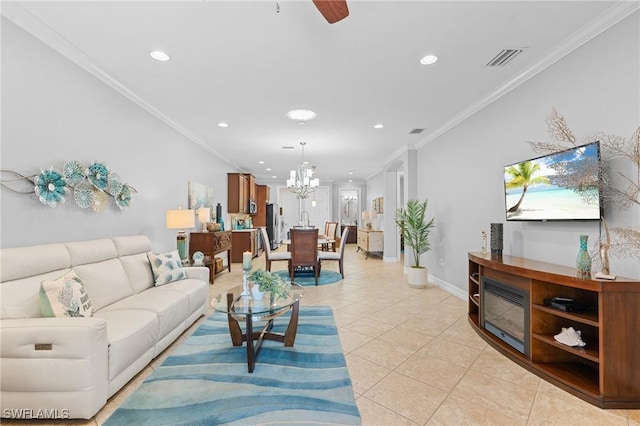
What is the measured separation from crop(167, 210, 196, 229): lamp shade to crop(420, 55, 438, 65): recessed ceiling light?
3.51 m

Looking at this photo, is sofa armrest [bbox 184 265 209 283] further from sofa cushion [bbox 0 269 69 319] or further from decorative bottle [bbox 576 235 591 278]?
decorative bottle [bbox 576 235 591 278]

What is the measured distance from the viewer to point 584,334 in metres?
2.22

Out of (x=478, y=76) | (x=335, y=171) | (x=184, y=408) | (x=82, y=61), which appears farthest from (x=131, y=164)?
(x=335, y=171)

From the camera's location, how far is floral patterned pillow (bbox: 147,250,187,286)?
3.25 metres

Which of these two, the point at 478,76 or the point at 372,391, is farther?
the point at 478,76

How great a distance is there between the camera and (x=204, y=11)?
207 centimetres

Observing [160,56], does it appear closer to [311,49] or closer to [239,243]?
[311,49]

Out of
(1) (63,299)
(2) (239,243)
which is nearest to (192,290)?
(1) (63,299)

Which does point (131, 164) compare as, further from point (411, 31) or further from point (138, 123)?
point (411, 31)

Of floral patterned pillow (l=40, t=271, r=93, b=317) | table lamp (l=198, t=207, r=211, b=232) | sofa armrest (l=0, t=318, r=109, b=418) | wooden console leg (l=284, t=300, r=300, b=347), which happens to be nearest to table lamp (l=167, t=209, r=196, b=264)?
table lamp (l=198, t=207, r=211, b=232)

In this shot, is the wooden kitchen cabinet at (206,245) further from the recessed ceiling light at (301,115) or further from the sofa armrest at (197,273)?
the recessed ceiling light at (301,115)

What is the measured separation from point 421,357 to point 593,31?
Result: 117 inches

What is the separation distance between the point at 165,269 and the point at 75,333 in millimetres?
1695

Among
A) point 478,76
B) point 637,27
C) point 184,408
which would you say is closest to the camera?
point 184,408
